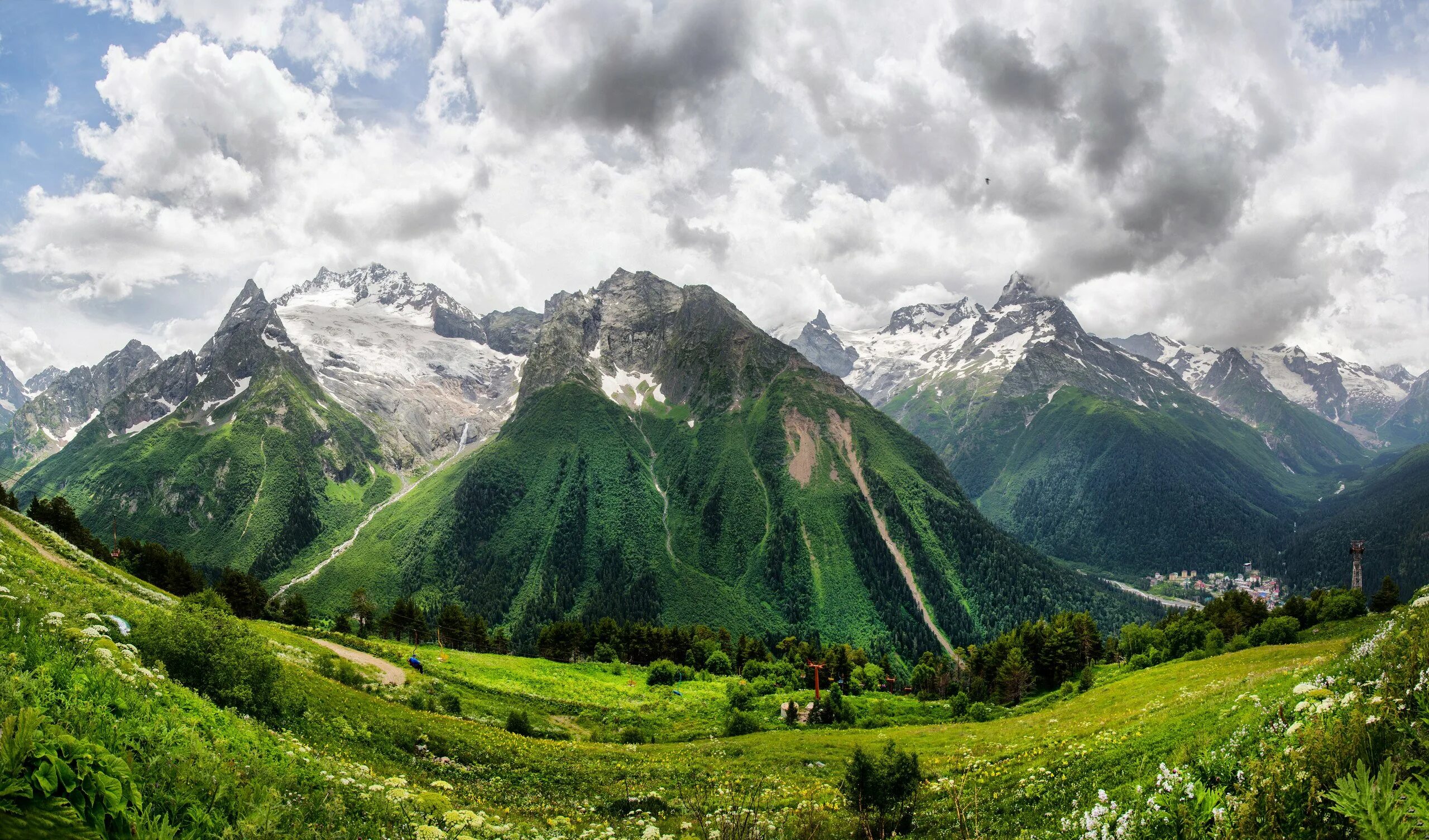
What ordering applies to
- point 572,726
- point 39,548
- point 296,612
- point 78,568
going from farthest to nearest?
1. point 296,612
2. point 572,726
3. point 39,548
4. point 78,568

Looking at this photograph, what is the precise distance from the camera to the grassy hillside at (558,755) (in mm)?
9062

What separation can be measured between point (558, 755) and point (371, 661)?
30753 mm

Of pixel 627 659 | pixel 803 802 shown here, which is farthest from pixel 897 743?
pixel 627 659

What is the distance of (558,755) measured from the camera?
34.2 meters

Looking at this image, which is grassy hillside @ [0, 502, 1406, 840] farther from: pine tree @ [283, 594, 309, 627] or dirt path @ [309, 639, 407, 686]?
pine tree @ [283, 594, 309, 627]

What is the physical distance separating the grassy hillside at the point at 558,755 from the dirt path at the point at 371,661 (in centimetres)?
233

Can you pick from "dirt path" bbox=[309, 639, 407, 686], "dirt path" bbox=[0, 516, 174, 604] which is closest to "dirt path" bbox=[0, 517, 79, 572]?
"dirt path" bbox=[0, 516, 174, 604]

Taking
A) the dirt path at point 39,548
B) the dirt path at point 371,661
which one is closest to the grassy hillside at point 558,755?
the dirt path at point 39,548

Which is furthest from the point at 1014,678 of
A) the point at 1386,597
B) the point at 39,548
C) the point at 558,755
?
the point at 39,548

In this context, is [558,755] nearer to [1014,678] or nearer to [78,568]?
[78,568]

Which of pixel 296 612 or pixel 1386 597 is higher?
pixel 1386 597

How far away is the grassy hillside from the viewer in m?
9.06

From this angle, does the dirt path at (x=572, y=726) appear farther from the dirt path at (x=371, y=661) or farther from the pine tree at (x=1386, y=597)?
the pine tree at (x=1386, y=597)

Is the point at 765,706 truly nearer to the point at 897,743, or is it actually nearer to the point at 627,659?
the point at 897,743
